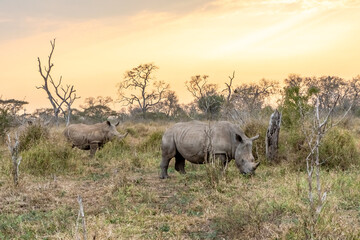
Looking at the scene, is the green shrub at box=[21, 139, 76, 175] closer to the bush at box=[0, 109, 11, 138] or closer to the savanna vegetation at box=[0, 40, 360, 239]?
the savanna vegetation at box=[0, 40, 360, 239]

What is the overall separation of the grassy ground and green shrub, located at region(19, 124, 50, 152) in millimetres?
1950

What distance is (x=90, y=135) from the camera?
37.6 ft

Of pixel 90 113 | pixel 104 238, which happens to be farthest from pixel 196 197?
pixel 90 113

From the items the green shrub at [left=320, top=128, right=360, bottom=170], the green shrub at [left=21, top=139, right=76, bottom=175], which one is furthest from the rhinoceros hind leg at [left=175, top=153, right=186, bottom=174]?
the green shrub at [left=320, top=128, right=360, bottom=170]

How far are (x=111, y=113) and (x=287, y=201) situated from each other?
37620mm

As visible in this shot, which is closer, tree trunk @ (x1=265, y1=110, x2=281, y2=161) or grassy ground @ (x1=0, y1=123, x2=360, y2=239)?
grassy ground @ (x1=0, y1=123, x2=360, y2=239)

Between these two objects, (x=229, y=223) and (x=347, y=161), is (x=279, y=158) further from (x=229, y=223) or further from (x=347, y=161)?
(x=229, y=223)

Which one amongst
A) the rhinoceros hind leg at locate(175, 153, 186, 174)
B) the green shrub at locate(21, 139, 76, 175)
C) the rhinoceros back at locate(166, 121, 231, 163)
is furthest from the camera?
the rhinoceros hind leg at locate(175, 153, 186, 174)

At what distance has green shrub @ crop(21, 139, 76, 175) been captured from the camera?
8.47 m

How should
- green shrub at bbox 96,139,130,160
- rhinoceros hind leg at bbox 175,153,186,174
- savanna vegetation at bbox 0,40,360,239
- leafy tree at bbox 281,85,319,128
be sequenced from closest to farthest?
savanna vegetation at bbox 0,40,360,239 < rhinoceros hind leg at bbox 175,153,186,174 < leafy tree at bbox 281,85,319,128 < green shrub at bbox 96,139,130,160

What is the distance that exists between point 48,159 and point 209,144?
3841 millimetres

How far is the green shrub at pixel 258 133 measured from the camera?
960 cm

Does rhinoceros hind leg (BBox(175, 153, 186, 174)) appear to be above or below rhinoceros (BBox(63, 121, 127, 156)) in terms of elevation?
below

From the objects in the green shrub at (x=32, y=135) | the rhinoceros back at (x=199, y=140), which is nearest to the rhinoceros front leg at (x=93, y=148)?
the green shrub at (x=32, y=135)
